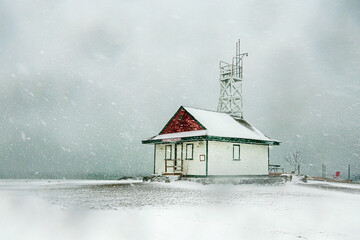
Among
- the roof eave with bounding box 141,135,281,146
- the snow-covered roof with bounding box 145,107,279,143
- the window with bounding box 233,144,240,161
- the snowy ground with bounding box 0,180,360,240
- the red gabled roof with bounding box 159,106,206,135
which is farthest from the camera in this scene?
the window with bounding box 233,144,240,161

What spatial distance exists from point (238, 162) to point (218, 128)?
3.15 m

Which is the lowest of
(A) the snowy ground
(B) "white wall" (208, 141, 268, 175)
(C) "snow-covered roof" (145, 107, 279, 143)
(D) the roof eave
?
(A) the snowy ground

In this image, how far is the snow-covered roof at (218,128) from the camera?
2766 centimetres

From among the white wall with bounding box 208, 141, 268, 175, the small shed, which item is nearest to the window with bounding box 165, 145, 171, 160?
the small shed

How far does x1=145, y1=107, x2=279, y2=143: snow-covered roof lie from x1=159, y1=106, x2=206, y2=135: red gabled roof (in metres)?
0.29

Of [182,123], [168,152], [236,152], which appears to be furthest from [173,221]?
[168,152]

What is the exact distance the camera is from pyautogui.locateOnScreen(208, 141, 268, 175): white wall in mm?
27188

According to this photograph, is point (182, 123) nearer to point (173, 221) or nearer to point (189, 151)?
point (189, 151)

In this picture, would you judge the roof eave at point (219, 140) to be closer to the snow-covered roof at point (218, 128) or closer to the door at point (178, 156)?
the snow-covered roof at point (218, 128)

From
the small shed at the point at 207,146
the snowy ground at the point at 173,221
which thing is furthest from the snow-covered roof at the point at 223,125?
the snowy ground at the point at 173,221

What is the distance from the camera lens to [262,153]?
31953 mm

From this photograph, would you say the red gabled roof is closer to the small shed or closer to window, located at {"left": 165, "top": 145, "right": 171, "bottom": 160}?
the small shed

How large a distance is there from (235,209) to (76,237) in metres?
5.91

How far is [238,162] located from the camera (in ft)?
95.9
